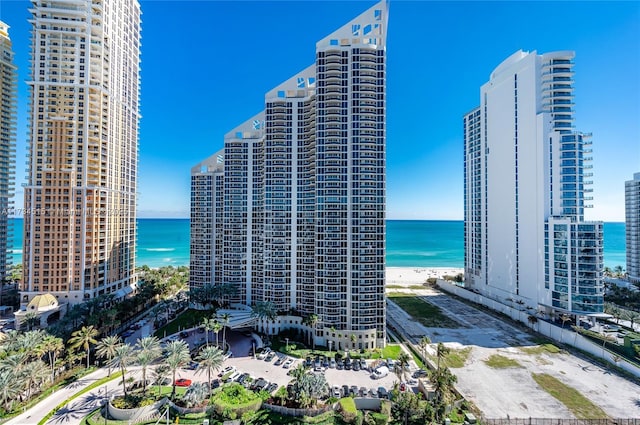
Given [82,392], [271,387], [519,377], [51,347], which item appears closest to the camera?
[82,392]

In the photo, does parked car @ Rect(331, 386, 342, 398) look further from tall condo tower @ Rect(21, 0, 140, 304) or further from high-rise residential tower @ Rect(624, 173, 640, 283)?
high-rise residential tower @ Rect(624, 173, 640, 283)

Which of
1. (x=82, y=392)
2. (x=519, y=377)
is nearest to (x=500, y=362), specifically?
(x=519, y=377)

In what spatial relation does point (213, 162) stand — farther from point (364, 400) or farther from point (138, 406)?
point (364, 400)

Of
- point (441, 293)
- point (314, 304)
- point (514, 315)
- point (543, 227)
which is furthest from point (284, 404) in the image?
point (441, 293)

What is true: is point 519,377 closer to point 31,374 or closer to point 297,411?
point 297,411

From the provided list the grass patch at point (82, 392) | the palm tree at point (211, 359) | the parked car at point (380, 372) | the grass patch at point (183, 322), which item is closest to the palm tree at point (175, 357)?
the palm tree at point (211, 359)

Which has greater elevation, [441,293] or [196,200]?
[196,200]
